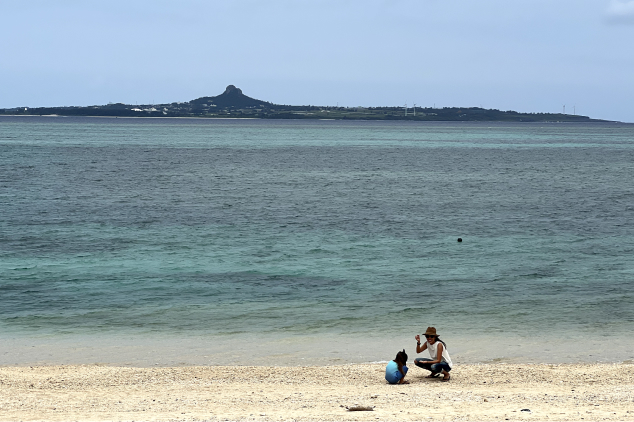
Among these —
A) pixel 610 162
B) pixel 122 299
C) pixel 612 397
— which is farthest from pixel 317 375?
pixel 610 162

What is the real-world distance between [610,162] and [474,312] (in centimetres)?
9148

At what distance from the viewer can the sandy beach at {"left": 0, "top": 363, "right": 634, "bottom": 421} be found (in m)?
11.0

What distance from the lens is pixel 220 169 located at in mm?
83750

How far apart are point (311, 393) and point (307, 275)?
13.6 metres

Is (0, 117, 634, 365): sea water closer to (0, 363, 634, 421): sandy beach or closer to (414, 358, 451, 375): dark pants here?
(0, 363, 634, 421): sandy beach

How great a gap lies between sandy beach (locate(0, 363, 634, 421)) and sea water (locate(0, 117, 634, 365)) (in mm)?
1631

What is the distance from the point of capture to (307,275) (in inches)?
1043

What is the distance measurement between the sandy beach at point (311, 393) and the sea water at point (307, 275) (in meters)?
1.63

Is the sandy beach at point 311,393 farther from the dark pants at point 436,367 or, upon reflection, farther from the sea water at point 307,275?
the sea water at point 307,275

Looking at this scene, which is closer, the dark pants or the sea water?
the dark pants

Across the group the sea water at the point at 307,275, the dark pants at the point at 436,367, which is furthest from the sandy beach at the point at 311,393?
the sea water at the point at 307,275

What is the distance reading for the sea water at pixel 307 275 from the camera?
18.2m

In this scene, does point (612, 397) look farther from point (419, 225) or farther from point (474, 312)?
point (419, 225)

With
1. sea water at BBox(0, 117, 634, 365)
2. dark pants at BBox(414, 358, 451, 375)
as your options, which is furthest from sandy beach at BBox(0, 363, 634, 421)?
sea water at BBox(0, 117, 634, 365)
